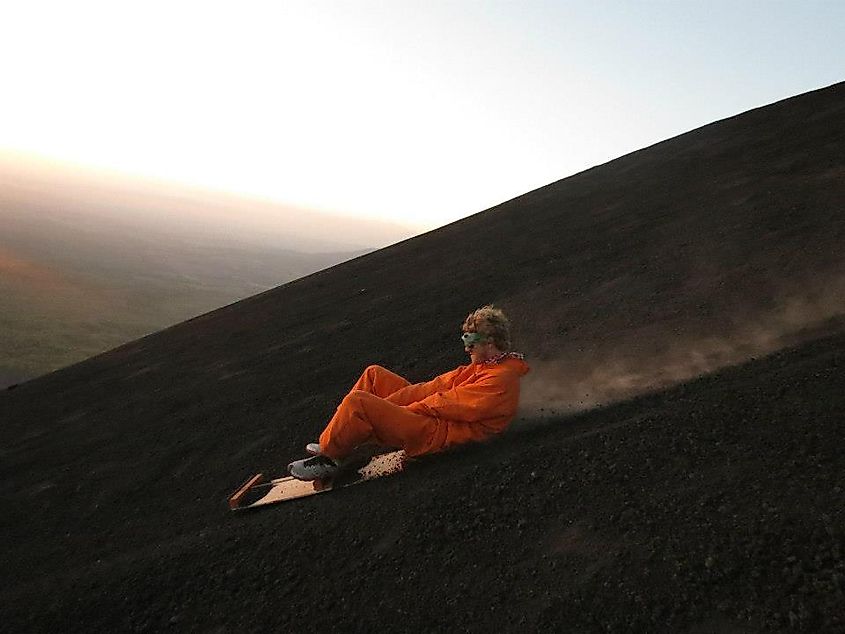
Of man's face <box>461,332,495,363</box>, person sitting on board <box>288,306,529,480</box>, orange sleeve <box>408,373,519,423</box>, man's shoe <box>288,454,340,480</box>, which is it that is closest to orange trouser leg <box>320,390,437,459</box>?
person sitting on board <box>288,306,529,480</box>

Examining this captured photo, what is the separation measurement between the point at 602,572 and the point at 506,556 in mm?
694

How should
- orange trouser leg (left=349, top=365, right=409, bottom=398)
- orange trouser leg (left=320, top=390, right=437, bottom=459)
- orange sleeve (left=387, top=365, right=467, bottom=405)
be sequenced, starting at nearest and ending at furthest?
1. orange trouser leg (left=320, top=390, right=437, bottom=459)
2. orange sleeve (left=387, top=365, right=467, bottom=405)
3. orange trouser leg (left=349, top=365, right=409, bottom=398)

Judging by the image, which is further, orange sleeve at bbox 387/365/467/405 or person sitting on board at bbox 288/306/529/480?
orange sleeve at bbox 387/365/467/405

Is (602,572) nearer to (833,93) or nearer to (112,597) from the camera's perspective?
(112,597)

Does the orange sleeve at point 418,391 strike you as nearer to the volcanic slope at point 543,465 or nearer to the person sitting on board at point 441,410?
the person sitting on board at point 441,410

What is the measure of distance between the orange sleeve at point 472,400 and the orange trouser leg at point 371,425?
118mm

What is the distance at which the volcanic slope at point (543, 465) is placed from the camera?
133 inches

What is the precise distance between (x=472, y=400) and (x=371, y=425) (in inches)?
37.2

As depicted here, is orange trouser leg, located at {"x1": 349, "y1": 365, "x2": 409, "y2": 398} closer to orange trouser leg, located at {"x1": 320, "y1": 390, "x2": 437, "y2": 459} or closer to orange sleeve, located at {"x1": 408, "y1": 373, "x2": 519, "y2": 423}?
orange sleeve, located at {"x1": 408, "y1": 373, "x2": 519, "y2": 423}

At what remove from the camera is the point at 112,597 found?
4.82 m

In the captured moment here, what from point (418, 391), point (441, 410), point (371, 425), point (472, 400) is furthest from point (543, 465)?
point (371, 425)

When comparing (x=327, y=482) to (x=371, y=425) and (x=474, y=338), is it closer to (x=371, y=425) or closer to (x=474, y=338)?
(x=371, y=425)

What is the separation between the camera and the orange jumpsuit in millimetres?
4773

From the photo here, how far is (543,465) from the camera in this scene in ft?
15.6
